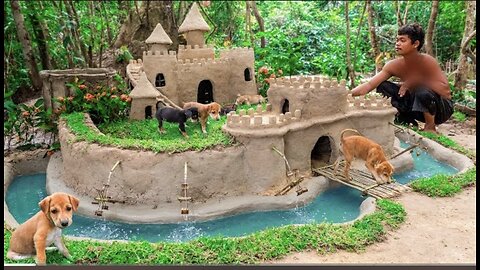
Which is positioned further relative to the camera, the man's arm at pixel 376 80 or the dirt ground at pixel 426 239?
the man's arm at pixel 376 80

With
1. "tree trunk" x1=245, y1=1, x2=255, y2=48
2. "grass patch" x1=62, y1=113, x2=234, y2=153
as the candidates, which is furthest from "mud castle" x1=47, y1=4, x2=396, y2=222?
"tree trunk" x1=245, y1=1, x2=255, y2=48

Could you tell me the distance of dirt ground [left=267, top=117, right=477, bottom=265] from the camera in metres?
4.21

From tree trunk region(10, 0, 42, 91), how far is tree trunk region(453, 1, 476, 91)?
772cm

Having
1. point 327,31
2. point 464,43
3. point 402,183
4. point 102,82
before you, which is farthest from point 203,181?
point 327,31

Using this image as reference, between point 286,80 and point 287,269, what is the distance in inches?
192

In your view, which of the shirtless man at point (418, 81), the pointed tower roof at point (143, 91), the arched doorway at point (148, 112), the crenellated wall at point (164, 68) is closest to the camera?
the shirtless man at point (418, 81)

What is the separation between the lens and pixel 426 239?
4.77 m

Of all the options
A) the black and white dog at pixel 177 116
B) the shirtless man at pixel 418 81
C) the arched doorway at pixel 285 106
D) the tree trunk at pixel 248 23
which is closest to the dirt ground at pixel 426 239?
the shirtless man at pixel 418 81

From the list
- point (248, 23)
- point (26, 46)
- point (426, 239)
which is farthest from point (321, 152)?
point (248, 23)

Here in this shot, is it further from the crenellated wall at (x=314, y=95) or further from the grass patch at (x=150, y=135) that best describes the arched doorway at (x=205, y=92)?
the crenellated wall at (x=314, y=95)

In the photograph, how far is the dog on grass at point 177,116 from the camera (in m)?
8.13

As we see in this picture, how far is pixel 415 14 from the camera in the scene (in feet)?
32.3

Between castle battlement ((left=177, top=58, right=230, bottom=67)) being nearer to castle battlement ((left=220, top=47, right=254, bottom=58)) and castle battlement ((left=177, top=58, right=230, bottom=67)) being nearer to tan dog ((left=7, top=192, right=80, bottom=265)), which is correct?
castle battlement ((left=220, top=47, right=254, bottom=58))

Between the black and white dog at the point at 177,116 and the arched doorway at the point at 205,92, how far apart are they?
7.08 ft
